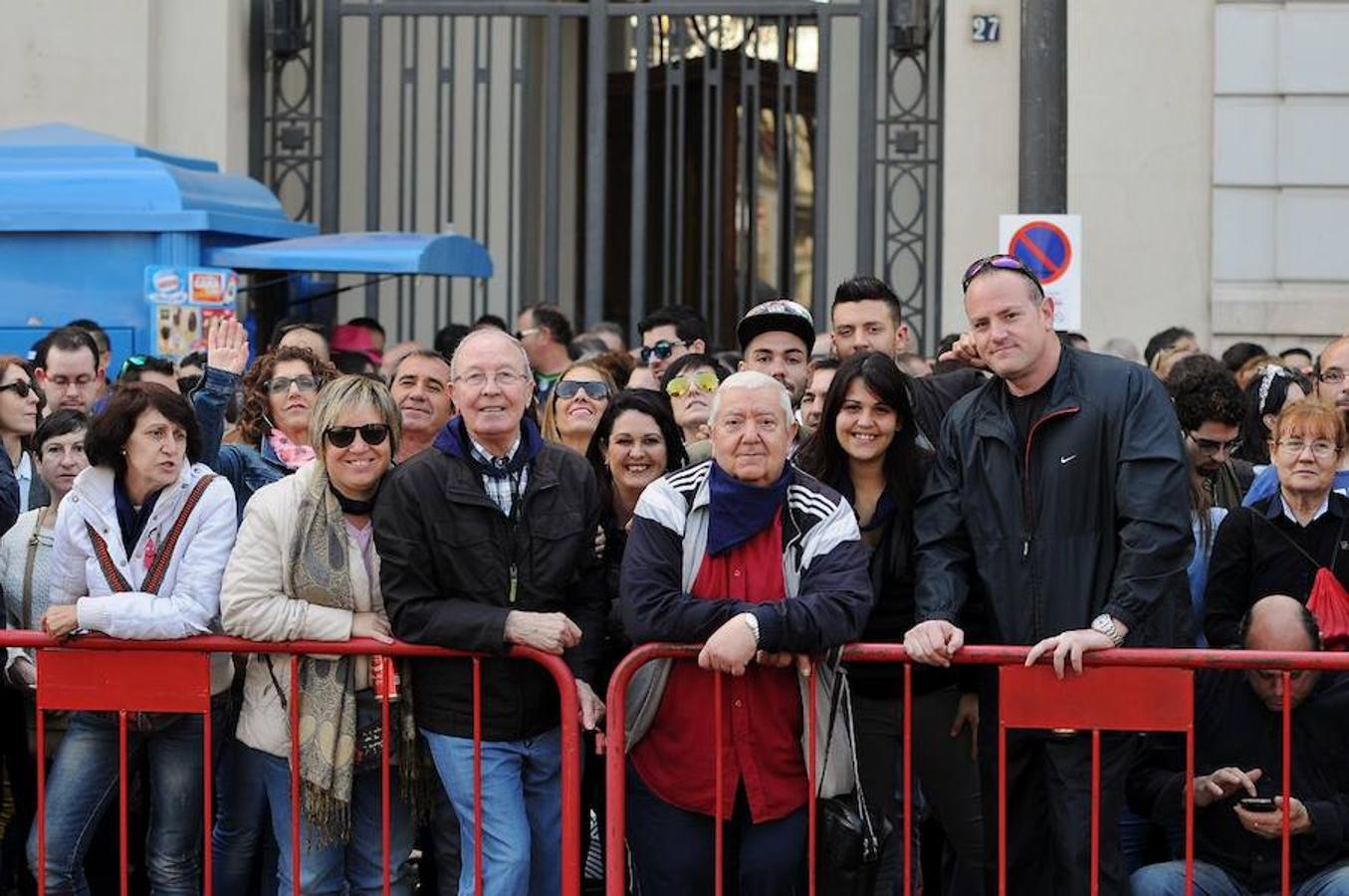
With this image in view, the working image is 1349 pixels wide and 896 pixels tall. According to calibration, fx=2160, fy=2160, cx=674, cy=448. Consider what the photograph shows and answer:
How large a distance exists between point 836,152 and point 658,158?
2235 mm

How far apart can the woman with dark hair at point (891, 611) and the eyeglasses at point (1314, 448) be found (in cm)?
134

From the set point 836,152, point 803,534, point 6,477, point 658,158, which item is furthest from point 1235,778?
point 658,158

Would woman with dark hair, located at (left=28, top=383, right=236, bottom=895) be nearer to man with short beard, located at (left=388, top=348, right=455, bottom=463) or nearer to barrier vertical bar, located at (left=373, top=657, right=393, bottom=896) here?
barrier vertical bar, located at (left=373, top=657, right=393, bottom=896)

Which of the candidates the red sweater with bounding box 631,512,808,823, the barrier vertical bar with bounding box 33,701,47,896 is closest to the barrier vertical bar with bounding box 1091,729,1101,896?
the red sweater with bounding box 631,512,808,823

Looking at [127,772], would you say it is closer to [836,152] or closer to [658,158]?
[836,152]

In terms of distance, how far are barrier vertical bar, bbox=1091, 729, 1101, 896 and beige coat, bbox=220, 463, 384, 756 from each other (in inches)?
79.3

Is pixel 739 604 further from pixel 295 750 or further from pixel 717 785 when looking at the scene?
pixel 295 750

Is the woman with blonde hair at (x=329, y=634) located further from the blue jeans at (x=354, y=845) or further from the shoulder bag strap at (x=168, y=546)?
the shoulder bag strap at (x=168, y=546)

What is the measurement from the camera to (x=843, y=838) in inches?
227

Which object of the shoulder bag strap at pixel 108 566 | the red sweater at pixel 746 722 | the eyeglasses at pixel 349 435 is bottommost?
the red sweater at pixel 746 722

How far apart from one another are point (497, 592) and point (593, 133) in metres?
8.48

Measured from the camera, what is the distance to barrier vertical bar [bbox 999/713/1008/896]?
19.2 ft

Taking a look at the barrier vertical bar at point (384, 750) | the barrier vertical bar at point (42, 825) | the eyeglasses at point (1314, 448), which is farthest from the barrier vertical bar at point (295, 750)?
the eyeglasses at point (1314, 448)

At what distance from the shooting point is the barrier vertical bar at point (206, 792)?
19.8 ft
